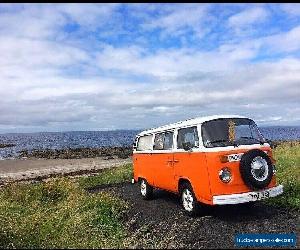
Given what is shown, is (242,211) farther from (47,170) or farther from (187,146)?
(47,170)

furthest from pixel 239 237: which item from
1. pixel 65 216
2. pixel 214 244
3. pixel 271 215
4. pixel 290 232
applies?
pixel 65 216

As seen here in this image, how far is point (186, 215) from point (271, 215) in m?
2.40

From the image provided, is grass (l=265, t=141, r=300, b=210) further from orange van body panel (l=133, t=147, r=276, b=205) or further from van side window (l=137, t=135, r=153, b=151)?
van side window (l=137, t=135, r=153, b=151)

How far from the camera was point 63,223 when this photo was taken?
10109 millimetres

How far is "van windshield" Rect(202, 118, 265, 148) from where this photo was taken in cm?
1095

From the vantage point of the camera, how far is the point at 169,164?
13.1 metres

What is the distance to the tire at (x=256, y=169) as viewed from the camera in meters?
10.5

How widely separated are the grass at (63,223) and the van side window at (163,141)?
7.54 ft

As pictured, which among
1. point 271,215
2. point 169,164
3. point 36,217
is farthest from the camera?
point 169,164

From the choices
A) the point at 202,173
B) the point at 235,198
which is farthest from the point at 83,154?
the point at 235,198

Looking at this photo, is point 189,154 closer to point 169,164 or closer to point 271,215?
point 169,164

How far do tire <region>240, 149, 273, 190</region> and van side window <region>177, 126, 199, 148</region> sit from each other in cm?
148

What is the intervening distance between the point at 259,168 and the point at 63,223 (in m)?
5.19

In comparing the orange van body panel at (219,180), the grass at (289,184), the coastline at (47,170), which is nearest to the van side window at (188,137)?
the orange van body panel at (219,180)
